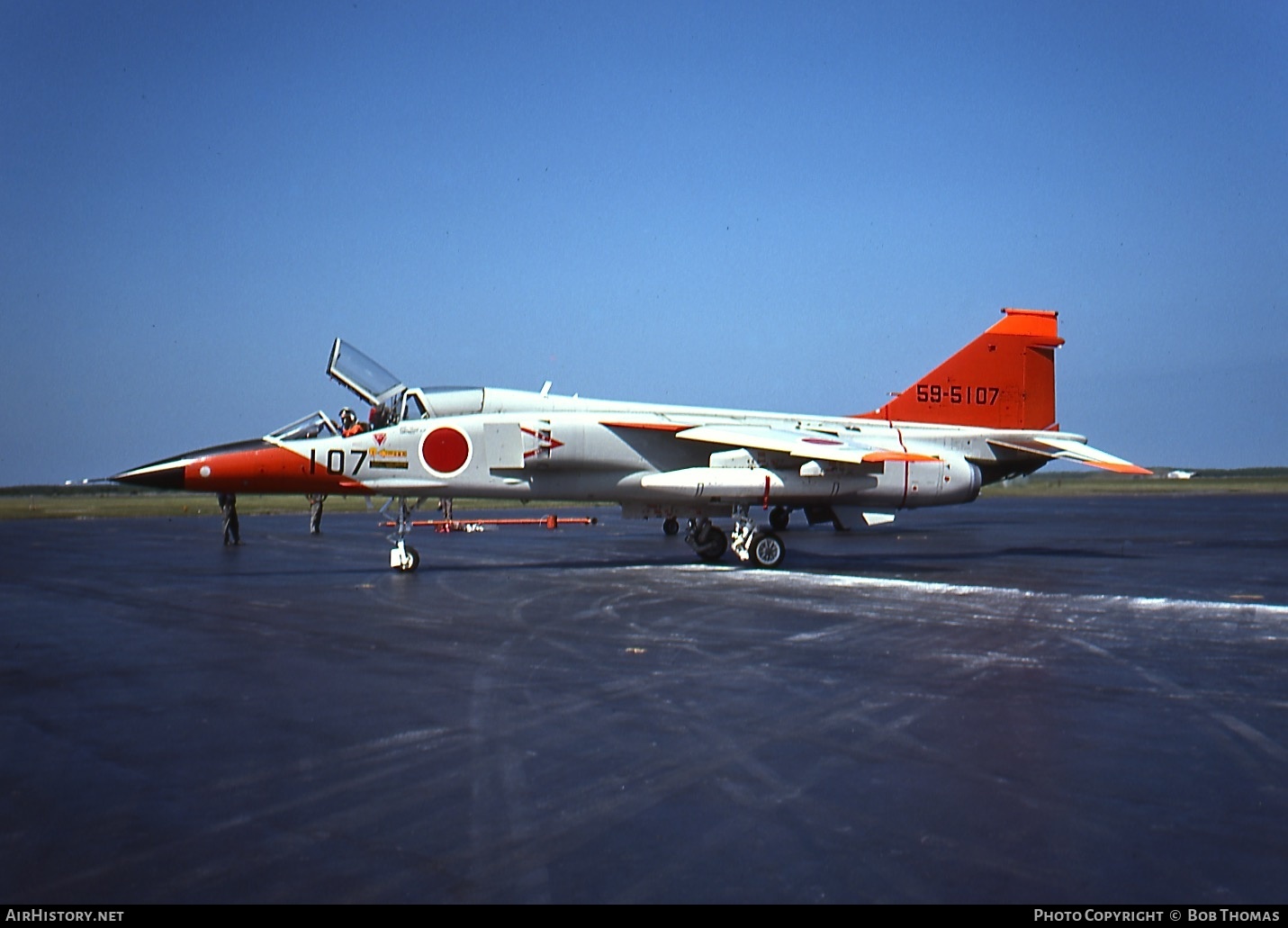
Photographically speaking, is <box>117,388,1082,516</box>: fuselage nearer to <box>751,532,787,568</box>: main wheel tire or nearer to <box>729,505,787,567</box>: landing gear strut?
<box>729,505,787,567</box>: landing gear strut

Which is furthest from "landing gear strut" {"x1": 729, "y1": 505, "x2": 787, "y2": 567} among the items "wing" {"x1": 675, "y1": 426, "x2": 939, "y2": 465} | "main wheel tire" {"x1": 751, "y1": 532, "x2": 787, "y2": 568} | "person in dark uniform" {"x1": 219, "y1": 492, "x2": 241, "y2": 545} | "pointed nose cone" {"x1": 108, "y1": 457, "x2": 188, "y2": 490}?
"person in dark uniform" {"x1": 219, "y1": 492, "x2": 241, "y2": 545}

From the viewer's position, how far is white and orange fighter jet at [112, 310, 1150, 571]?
47.9ft

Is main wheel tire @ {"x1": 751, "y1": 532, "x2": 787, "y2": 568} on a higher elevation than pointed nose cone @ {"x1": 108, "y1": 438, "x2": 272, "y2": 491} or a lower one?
lower

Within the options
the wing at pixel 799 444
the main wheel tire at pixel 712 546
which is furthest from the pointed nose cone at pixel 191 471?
the main wheel tire at pixel 712 546

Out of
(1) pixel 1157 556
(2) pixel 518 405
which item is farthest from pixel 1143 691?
(1) pixel 1157 556

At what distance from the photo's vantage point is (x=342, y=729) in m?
5.84

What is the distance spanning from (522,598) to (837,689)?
591 centimetres

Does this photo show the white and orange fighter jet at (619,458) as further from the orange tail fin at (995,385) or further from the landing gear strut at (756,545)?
the orange tail fin at (995,385)

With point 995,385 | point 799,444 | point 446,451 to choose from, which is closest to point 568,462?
point 446,451

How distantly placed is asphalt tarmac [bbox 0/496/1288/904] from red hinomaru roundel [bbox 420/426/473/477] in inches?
122

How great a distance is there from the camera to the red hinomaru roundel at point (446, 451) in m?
15.0

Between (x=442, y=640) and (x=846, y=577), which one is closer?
(x=442, y=640)

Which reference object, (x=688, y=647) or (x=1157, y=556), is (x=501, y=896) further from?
(x=1157, y=556)

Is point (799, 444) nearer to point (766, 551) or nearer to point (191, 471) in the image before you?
point (766, 551)
